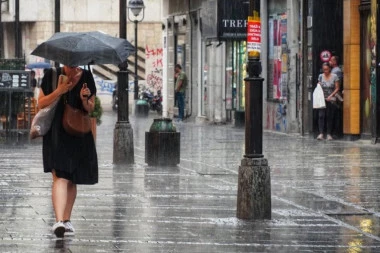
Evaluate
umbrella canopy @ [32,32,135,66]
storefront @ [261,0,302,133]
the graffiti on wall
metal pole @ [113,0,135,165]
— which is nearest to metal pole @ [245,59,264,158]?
umbrella canopy @ [32,32,135,66]

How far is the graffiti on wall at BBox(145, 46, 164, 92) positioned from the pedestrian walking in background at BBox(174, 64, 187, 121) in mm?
15861

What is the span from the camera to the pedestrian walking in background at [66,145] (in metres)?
12.8

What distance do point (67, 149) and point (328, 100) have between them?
1857 centimetres

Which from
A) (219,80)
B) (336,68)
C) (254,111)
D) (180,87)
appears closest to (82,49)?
(254,111)

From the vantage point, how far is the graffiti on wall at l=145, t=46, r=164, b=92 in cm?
6275

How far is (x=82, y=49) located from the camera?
13.3 meters

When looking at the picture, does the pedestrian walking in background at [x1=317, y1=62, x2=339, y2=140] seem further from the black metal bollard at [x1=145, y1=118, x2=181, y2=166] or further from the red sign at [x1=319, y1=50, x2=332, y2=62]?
the black metal bollard at [x1=145, y1=118, x2=181, y2=166]

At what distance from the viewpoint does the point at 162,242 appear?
12172 mm

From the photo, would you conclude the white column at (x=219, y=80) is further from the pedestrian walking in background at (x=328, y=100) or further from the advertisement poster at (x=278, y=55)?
the pedestrian walking in background at (x=328, y=100)

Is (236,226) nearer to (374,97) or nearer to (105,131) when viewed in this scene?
(374,97)

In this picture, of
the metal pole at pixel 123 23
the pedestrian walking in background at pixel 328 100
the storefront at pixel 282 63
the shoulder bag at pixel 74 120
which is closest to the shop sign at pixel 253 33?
the shoulder bag at pixel 74 120

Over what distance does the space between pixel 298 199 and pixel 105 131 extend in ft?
67.1

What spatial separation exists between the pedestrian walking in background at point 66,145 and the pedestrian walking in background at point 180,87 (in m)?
32.7

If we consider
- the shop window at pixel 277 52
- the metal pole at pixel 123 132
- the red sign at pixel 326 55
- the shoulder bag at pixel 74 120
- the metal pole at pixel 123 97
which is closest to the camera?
the shoulder bag at pixel 74 120
